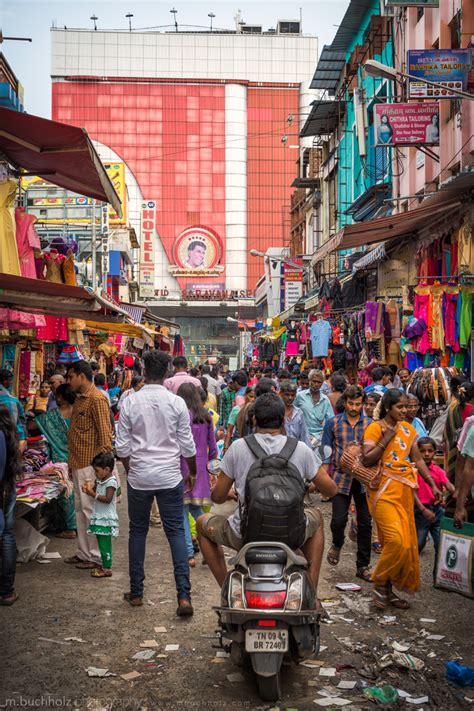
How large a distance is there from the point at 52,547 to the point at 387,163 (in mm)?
15749

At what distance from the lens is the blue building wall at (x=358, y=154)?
21.5 metres

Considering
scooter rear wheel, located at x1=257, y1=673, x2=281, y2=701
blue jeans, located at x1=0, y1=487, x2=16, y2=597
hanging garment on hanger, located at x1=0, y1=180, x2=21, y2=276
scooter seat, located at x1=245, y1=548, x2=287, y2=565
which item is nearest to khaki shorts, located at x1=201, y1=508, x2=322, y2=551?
scooter seat, located at x1=245, y1=548, x2=287, y2=565

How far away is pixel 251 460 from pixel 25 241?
17.3ft

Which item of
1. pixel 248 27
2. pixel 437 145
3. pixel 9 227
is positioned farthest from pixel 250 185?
pixel 9 227

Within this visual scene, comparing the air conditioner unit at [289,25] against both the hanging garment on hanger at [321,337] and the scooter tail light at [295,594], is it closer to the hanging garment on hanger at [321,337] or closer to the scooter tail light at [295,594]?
the hanging garment on hanger at [321,337]

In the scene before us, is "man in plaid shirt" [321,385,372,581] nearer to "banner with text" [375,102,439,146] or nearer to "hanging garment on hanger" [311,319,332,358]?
"banner with text" [375,102,439,146]

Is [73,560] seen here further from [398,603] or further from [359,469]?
[398,603]

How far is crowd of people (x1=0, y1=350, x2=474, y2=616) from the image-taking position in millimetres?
5223

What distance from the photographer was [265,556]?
4.57 metres

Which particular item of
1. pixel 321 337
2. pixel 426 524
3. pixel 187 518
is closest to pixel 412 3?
pixel 321 337

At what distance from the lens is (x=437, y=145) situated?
50.5 ft

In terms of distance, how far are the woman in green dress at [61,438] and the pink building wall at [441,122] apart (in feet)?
23.3

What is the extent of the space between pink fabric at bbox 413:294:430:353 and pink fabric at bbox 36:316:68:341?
6205mm

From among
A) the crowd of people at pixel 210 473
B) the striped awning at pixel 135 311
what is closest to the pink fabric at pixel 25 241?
the crowd of people at pixel 210 473
